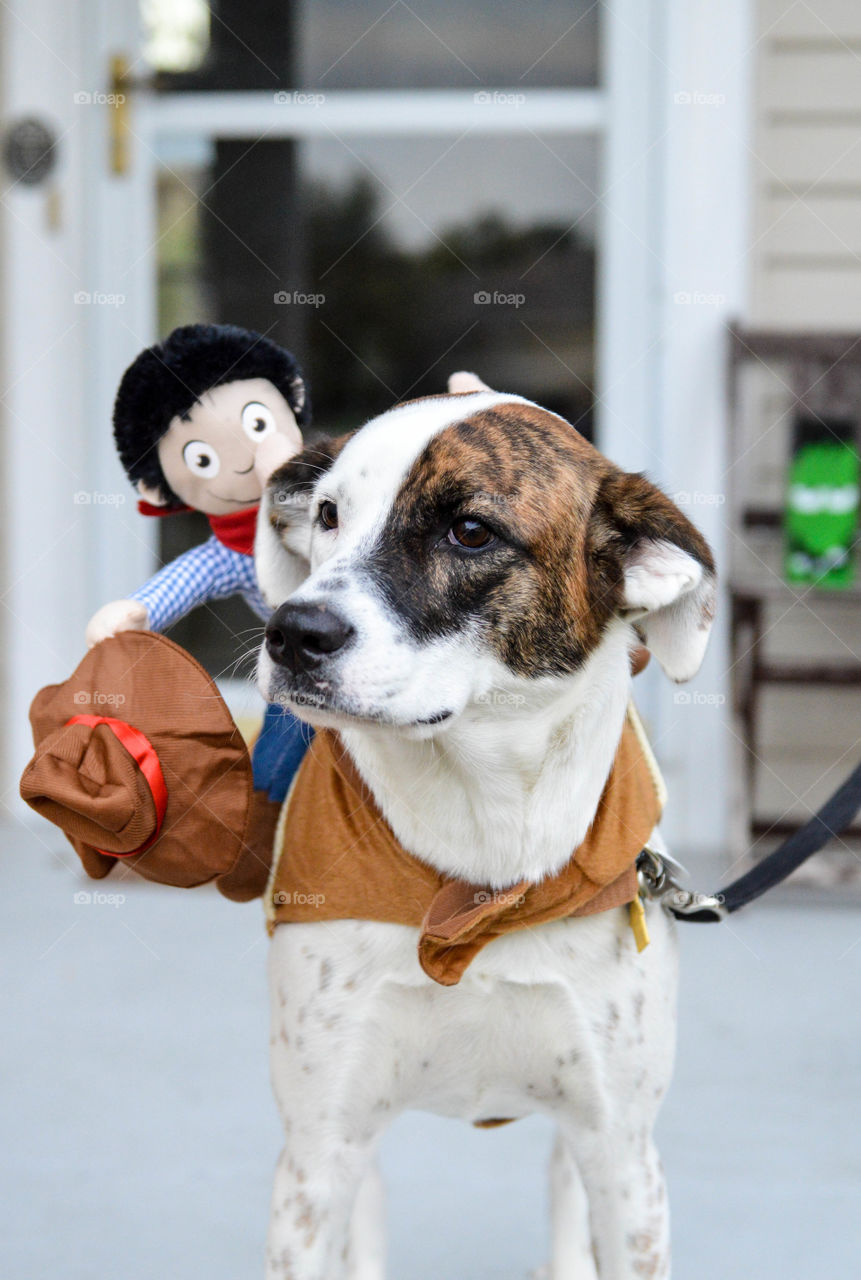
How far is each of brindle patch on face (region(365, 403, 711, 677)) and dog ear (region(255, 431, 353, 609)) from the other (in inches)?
7.6

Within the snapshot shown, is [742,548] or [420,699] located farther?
[742,548]

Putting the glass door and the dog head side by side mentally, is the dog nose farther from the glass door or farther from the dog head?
the glass door

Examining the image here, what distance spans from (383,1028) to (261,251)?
313 centimetres

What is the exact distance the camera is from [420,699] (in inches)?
51.9

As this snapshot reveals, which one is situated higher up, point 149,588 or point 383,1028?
point 149,588

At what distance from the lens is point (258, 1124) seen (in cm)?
251

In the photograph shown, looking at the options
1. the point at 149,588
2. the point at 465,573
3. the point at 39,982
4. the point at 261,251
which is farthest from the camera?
the point at 261,251

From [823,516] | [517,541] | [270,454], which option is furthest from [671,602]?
[823,516]

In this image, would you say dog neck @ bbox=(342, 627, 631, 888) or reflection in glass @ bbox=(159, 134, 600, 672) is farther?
reflection in glass @ bbox=(159, 134, 600, 672)

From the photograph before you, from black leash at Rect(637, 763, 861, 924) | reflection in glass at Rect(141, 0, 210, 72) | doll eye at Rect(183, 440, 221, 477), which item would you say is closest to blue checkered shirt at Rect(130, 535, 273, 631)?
doll eye at Rect(183, 440, 221, 477)

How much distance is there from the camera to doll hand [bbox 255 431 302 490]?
162 cm

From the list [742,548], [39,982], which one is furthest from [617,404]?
[39,982]

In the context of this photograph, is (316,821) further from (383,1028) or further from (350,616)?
(350,616)

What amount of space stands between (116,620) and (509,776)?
50cm
